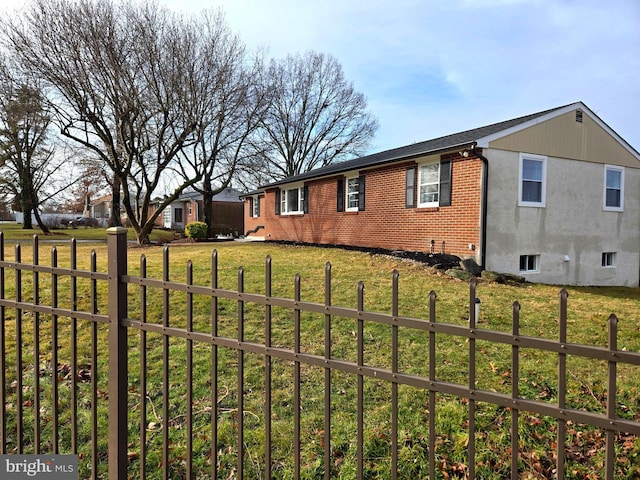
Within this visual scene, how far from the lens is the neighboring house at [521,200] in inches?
419

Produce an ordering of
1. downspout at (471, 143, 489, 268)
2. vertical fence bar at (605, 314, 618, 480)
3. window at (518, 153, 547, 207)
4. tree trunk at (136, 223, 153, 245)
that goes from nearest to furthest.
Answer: vertical fence bar at (605, 314, 618, 480)
downspout at (471, 143, 489, 268)
window at (518, 153, 547, 207)
tree trunk at (136, 223, 153, 245)

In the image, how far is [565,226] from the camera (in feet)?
39.4

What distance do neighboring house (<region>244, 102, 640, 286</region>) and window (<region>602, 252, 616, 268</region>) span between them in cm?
3

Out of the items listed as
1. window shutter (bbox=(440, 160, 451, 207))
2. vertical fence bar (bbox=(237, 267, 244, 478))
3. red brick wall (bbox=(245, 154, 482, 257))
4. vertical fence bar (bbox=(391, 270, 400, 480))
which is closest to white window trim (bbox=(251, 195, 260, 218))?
red brick wall (bbox=(245, 154, 482, 257))

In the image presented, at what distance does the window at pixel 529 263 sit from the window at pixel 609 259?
3.71m

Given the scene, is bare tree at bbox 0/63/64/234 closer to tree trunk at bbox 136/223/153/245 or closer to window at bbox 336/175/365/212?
tree trunk at bbox 136/223/153/245

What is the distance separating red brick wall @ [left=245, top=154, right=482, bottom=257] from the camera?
10.7 m

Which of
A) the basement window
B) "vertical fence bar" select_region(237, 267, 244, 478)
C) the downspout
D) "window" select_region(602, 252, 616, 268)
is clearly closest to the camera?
"vertical fence bar" select_region(237, 267, 244, 478)

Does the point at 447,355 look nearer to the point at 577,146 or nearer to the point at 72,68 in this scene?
the point at 577,146

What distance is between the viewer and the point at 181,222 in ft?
135

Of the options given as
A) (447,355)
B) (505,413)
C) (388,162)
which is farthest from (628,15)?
(505,413)

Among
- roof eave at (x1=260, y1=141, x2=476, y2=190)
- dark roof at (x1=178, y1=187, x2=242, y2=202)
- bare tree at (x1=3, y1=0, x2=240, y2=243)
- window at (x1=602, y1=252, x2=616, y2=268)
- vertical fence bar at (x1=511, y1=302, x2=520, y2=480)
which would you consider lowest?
window at (x1=602, y1=252, x2=616, y2=268)

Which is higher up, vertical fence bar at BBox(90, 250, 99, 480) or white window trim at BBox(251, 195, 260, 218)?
white window trim at BBox(251, 195, 260, 218)

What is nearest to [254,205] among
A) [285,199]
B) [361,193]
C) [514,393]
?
[285,199]
